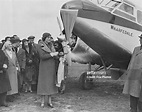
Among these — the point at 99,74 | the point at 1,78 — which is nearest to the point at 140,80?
the point at 1,78

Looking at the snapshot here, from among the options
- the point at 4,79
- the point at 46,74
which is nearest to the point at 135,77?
the point at 46,74

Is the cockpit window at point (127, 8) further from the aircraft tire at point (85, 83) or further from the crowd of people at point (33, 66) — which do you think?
the aircraft tire at point (85, 83)

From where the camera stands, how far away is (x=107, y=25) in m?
7.04

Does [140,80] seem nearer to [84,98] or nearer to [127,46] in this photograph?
[127,46]

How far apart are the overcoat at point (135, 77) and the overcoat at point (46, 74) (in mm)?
1957

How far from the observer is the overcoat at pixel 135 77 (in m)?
5.74

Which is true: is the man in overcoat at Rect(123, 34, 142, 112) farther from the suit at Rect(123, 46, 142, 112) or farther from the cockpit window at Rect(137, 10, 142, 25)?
the cockpit window at Rect(137, 10, 142, 25)

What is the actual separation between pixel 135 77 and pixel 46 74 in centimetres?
229

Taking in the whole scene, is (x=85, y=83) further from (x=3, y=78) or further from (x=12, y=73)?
(x=3, y=78)

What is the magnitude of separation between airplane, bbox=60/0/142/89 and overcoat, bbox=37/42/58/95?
767mm

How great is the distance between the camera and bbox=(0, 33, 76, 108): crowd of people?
6.21 metres

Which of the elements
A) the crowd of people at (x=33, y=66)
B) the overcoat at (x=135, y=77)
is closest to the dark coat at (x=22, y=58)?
the crowd of people at (x=33, y=66)

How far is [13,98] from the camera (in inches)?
Result: 297

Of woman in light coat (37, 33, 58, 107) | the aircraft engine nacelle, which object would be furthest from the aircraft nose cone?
the aircraft engine nacelle
